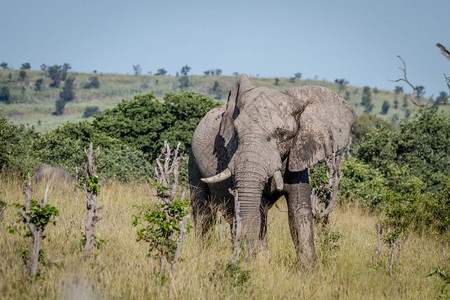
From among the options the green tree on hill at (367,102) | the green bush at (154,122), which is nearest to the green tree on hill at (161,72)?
the green tree on hill at (367,102)

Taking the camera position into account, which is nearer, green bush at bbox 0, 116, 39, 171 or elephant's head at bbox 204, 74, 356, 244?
elephant's head at bbox 204, 74, 356, 244

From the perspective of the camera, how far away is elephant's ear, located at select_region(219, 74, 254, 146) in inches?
276

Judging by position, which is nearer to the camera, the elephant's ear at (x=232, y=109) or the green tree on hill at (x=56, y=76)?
the elephant's ear at (x=232, y=109)

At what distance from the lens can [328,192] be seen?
9641 millimetres

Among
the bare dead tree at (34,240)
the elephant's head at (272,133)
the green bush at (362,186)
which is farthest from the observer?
the green bush at (362,186)

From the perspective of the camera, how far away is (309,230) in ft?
21.8

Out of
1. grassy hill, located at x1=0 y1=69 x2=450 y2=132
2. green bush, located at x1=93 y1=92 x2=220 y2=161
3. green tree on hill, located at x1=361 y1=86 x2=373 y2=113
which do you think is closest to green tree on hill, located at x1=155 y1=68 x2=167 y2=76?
grassy hill, located at x1=0 y1=69 x2=450 y2=132

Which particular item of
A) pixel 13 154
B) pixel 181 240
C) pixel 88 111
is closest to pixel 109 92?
pixel 88 111

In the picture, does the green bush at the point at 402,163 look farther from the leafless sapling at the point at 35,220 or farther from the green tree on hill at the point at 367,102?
the green tree on hill at the point at 367,102

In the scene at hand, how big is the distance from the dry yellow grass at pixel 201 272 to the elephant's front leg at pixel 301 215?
0.20 m

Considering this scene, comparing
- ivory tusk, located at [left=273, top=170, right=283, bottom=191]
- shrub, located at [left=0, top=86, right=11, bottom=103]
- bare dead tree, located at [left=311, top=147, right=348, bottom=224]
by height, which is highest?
ivory tusk, located at [left=273, top=170, right=283, bottom=191]

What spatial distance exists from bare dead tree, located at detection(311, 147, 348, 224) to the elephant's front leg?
2.28 metres

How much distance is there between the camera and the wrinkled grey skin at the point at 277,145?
244 inches

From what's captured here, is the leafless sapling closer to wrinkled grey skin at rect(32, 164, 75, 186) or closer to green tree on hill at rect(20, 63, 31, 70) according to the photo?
wrinkled grey skin at rect(32, 164, 75, 186)
